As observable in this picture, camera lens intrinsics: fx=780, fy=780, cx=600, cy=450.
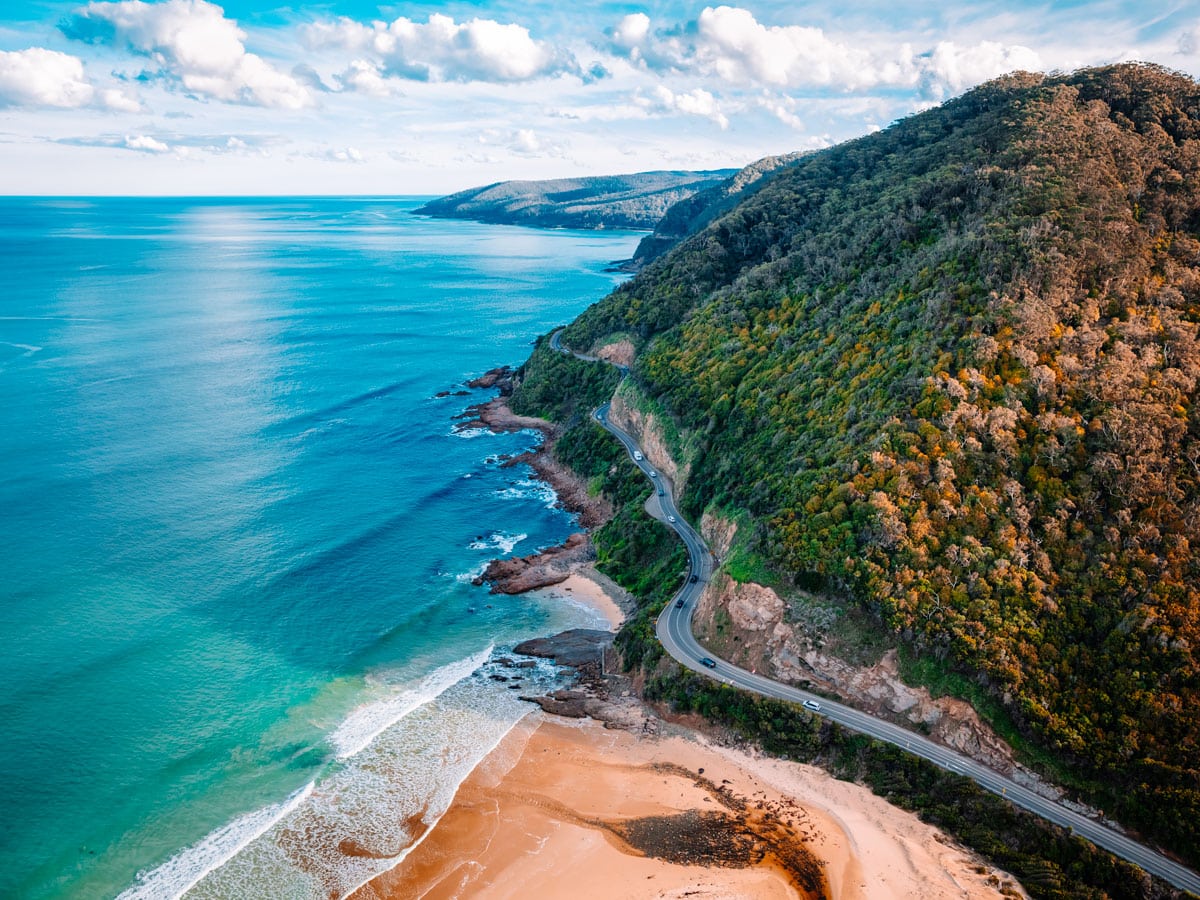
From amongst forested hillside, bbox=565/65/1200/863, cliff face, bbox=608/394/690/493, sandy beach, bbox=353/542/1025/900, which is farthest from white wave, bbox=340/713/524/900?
cliff face, bbox=608/394/690/493

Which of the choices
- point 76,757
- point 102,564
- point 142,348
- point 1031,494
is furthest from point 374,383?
point 1031,494

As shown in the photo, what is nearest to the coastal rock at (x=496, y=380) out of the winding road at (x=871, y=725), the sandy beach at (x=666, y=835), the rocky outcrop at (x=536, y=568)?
the rocky outcrop at (x=536, y=568)

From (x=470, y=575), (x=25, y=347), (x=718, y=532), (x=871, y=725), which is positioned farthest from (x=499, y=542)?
(x=25, y=347)

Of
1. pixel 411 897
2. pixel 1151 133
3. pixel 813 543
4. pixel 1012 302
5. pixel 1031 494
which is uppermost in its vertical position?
pixel 1151 133

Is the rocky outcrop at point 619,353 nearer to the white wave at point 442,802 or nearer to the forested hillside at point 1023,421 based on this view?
the forested hillside at point 1023,421

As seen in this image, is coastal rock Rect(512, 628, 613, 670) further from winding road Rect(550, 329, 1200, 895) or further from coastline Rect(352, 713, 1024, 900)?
coastline Rect(352, 713, 1024, 900)

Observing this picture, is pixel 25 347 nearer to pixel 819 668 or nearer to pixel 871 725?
pixel 819 668

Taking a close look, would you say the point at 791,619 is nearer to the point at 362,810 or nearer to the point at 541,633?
the point at 541,633
